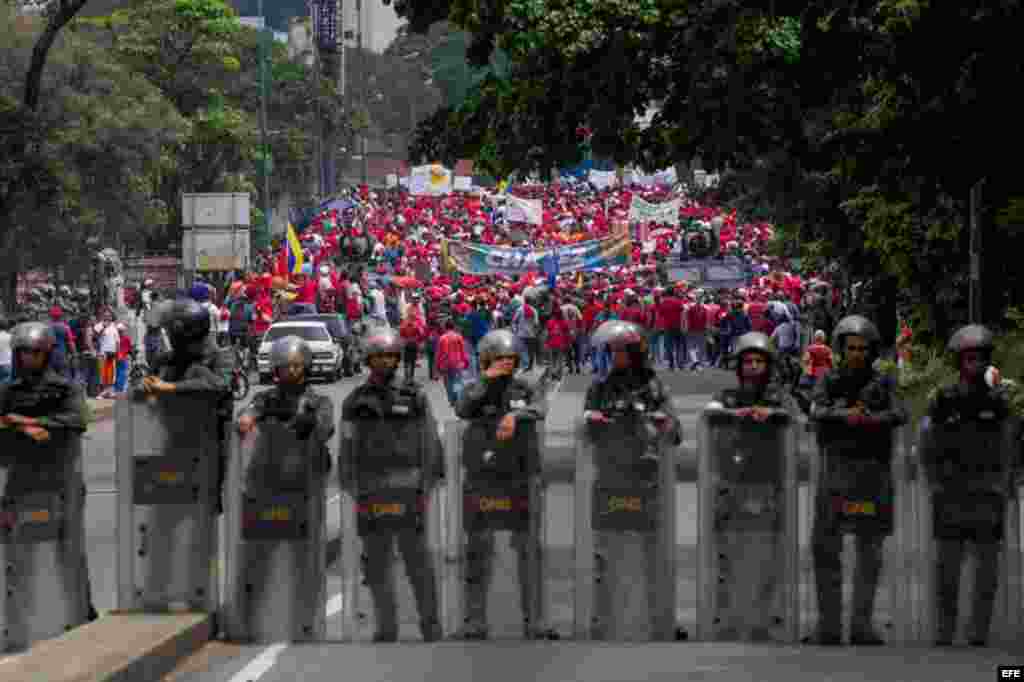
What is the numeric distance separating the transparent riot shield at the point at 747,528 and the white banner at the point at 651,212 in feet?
219

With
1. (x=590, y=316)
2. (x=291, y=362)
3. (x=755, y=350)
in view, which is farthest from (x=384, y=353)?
(x=590, y=316)

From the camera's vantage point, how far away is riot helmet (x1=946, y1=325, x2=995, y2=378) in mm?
13234

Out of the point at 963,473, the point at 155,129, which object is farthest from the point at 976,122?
the point at 155,129

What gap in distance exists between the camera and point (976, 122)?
83.0 feet

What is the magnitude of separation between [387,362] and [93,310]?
167 feet

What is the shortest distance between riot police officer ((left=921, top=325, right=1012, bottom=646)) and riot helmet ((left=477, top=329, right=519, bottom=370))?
2.27 m

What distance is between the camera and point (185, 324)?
548 inches

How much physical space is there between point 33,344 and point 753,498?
3.83 metres

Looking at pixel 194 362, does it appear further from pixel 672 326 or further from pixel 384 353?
pixel 672 326

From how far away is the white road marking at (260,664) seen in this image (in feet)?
39.7

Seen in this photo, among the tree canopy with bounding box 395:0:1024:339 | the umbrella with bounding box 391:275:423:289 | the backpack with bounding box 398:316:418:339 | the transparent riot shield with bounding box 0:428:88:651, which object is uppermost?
the tree canopy with bounding box 395:0:1024:339

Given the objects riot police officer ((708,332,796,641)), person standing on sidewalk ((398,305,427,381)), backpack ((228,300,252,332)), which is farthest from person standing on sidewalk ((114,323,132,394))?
riot police officer ((708,332,796,641))

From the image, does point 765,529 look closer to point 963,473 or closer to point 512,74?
point 963,473

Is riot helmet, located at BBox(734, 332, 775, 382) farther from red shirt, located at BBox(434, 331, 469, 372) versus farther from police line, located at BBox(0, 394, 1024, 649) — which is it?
red shirt, located at BBox(434, 331, 469, 372)
